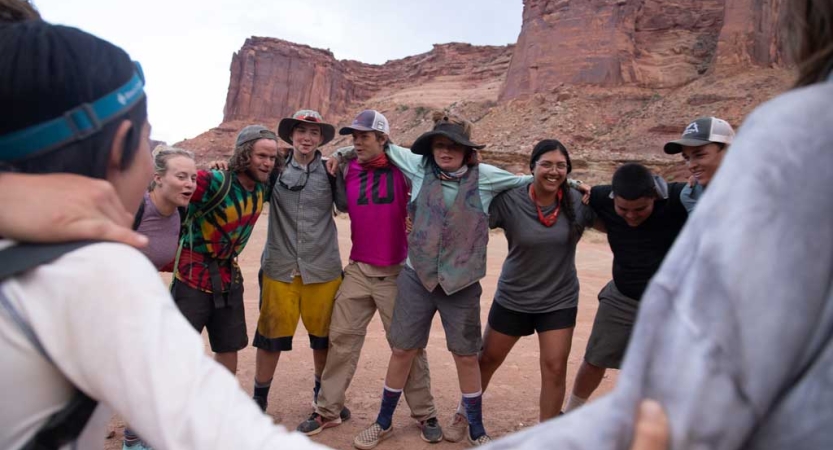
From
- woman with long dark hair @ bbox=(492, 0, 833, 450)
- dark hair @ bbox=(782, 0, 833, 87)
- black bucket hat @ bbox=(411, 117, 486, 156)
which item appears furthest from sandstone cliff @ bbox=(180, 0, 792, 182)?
woman with long dark hair @ bbox=(492, 0, 833, 450)

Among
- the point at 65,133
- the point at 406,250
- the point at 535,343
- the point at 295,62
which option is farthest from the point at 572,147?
the point at 295,62

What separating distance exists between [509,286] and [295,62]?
3175 inches

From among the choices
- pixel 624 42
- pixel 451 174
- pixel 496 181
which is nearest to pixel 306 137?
pixel 451 174

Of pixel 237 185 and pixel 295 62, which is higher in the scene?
pixel 295 62

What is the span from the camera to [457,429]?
162 inches

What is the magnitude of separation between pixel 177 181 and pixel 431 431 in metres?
2.53

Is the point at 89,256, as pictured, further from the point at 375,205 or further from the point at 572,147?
the point at 572,147

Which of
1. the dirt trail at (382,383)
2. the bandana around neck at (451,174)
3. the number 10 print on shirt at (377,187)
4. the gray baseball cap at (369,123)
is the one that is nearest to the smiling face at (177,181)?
the gray baseball cap at (369,123)

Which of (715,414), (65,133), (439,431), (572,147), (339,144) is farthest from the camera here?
(339,144)

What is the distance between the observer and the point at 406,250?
426 centimetres

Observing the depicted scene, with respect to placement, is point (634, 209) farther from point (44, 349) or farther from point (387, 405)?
point (44, 349)

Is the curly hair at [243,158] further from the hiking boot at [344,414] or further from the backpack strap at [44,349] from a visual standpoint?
the backpack strap at [44,349]

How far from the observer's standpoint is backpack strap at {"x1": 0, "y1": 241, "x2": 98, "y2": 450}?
76cm

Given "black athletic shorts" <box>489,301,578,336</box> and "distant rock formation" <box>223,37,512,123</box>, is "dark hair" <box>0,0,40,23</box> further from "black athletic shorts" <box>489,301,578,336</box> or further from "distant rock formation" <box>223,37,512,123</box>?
"distant rock formation" <box>223,37,512,123</box>
